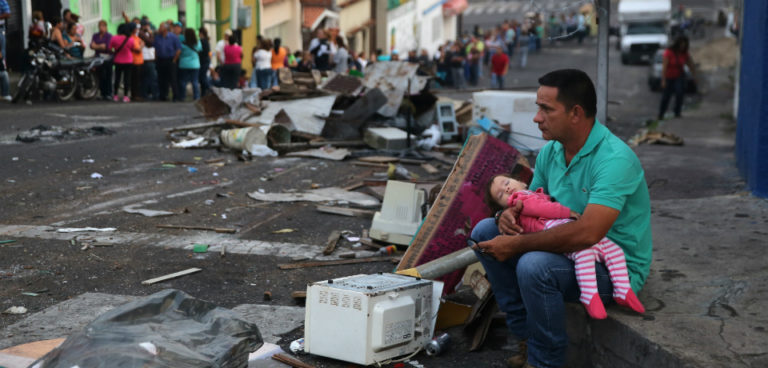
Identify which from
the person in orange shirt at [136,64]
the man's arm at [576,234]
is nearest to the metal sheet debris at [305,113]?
the person in orange shirt at [136,64]

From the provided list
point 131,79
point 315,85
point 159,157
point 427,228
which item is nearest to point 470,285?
point 427,228

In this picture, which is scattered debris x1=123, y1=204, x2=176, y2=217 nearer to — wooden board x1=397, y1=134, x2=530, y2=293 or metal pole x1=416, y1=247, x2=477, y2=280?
wooden board x1=397, y1=134, x2=530, y2=293

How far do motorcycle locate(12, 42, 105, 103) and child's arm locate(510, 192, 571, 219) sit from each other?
1584cm

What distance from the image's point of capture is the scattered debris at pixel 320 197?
9.03 meters

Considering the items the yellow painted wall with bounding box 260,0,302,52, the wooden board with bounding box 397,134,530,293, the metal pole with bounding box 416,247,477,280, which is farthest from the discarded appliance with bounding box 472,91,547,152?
the yellow painted wall with bounding box 260,0,302,52

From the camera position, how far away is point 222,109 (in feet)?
49.9

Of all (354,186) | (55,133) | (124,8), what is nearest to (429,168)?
(354,186)

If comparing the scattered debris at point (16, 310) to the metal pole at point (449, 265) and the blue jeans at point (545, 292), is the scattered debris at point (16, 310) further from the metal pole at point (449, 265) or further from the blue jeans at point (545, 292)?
the blue jeans at point (545, 292)

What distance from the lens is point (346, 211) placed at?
27.7ft

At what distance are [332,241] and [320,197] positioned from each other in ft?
6.86

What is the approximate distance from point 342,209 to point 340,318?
4.30 metres

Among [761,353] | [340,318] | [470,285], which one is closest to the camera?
[761,353]

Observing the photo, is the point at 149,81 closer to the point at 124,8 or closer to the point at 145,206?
the point at 124,8

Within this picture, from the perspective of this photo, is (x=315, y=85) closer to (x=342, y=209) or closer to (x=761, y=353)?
(x=342, y=209)
